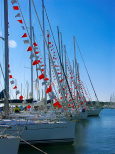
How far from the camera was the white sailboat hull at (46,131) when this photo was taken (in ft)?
57.7

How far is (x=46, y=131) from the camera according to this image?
18.0 meters

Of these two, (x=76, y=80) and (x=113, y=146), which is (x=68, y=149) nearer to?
(x=113, y=146)

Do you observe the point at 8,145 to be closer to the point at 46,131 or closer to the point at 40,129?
the point at 40,129

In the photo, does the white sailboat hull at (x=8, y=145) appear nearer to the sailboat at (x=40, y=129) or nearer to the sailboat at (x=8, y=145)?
the sailboat at (x=8, y=145)

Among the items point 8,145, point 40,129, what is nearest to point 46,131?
point 40,129

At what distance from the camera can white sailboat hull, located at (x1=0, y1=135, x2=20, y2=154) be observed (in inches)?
426

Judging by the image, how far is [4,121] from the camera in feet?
58.2

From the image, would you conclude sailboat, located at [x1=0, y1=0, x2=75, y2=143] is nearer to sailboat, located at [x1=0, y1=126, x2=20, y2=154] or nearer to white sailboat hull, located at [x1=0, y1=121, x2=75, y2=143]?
white sailboat hull, located at [x1=0, y1=121, x2=75, y2=143]

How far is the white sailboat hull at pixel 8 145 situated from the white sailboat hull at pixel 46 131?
607cm

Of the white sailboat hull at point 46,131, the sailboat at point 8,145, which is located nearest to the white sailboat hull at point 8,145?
the sailboat at point 8,145

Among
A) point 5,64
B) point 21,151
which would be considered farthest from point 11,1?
point 21,151

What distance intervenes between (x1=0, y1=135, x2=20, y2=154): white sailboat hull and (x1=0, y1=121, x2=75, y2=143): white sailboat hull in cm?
607

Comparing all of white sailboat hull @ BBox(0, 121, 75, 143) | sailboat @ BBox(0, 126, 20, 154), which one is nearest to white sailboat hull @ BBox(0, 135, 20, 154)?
sailboat @ BBox(0, 126, 20, 154)

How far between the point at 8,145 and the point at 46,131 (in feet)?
23.6
